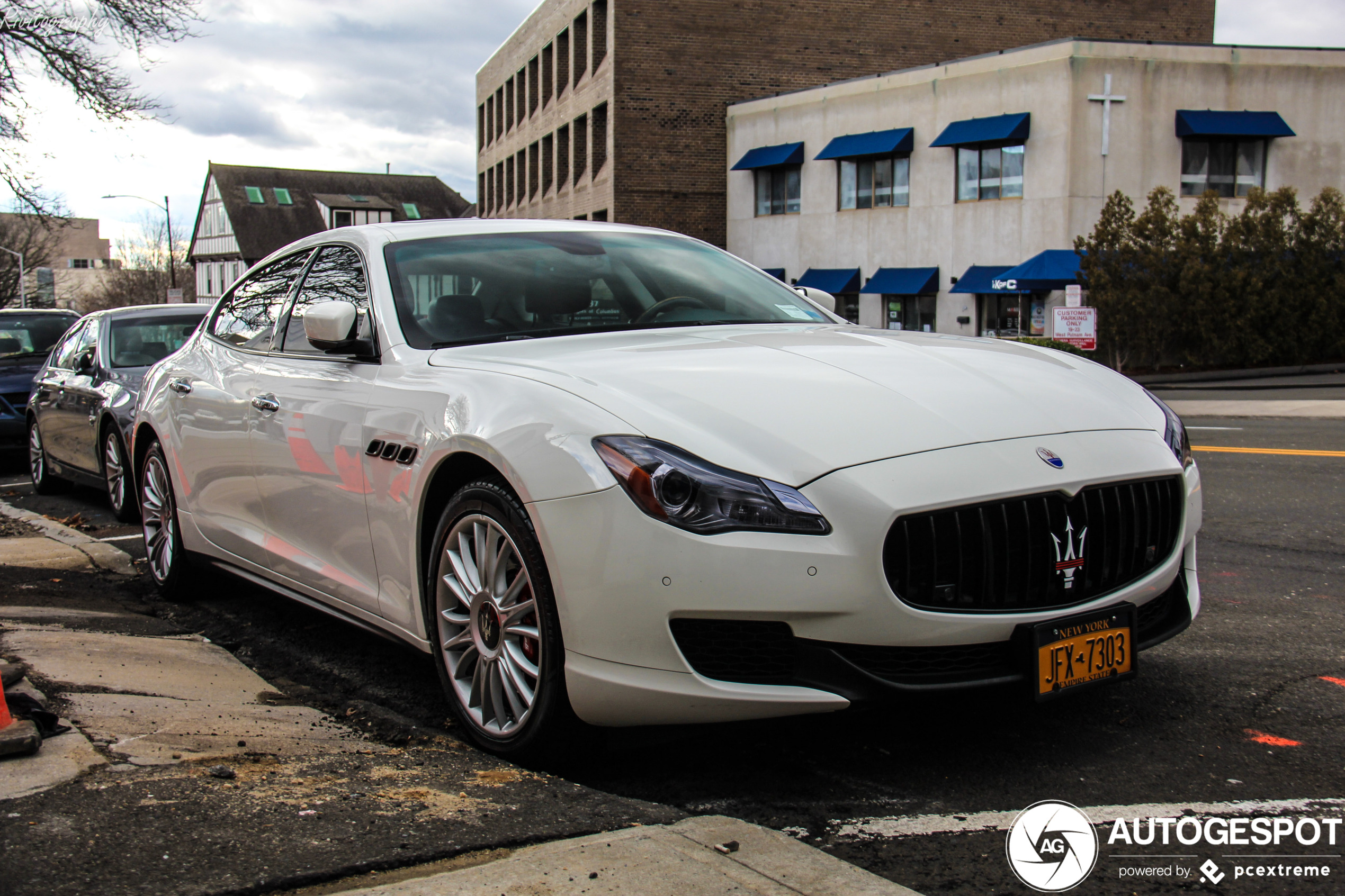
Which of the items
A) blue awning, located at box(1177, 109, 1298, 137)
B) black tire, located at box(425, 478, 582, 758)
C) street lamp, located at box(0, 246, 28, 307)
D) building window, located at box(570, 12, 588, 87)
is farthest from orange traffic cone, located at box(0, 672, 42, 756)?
street lamp, located at box(0, 246, 28, 307)

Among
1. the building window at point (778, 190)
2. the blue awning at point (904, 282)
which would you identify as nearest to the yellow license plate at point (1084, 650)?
the blue awning at point (904, 282)

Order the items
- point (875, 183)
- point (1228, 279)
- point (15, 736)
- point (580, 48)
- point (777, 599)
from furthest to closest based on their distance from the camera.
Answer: point (580, 48), point (875, 183), point (1228, 279), point (15, 736), point (777, 599)

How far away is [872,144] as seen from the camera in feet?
115

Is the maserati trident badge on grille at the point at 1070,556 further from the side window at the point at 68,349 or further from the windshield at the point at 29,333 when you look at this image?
the windshield at the point at 29,333

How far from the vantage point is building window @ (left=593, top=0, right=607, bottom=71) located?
4238cm

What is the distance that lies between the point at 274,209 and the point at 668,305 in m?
89.3

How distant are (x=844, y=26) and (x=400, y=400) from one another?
41.9 metres

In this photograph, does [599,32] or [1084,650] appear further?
[599,32]

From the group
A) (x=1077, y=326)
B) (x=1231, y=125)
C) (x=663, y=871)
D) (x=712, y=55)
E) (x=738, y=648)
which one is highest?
(x=712, y=55)

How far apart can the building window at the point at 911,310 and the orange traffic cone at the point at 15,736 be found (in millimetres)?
32620

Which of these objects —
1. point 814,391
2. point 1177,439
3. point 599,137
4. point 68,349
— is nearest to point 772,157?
point 599,137

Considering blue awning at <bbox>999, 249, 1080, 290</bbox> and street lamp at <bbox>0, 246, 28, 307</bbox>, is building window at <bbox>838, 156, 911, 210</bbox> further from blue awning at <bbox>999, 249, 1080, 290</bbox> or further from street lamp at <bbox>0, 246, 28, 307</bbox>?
street lamp at <bbox>0, 246, 28, 307</bbox>

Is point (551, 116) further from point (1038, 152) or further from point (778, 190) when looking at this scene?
point (1038, 152)

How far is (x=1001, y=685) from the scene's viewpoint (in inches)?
119
